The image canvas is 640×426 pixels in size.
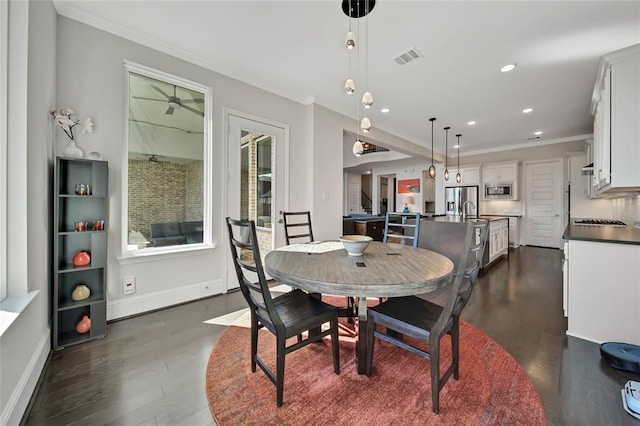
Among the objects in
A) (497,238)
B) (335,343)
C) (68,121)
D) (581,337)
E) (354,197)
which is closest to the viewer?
(335,343)

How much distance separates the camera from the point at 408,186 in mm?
9539

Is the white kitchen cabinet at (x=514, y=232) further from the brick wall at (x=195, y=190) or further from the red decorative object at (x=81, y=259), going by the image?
the red decorative object at (x=81, y=259)

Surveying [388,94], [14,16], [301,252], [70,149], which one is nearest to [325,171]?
[388,94]

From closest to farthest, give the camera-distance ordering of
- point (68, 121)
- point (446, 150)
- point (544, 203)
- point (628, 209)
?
point (68, 121) → point (628, 209) → point (544, 203) → point (446, 150)

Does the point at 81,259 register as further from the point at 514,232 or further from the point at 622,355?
the point at 514,232

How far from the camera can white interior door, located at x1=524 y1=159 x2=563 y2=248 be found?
6281 mm

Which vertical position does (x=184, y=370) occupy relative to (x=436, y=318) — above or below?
below

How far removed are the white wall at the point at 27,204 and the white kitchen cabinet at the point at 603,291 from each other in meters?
3.78

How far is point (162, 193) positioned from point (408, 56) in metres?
3.04

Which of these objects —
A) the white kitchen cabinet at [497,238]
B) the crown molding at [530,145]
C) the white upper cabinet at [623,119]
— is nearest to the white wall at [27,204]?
the white upper cabinet at [623,119]

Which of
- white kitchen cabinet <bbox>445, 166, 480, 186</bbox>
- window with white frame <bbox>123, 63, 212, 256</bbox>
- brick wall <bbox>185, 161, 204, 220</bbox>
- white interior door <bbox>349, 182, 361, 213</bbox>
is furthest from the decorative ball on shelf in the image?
white interior door <bbox>349, 182, 361, 213</bbox>

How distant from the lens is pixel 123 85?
249 cm

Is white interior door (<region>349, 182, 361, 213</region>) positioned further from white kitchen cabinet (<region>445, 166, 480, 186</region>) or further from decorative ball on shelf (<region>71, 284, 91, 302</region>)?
decorative ball on shelf (<region>71, 284, 91, 302</region>)

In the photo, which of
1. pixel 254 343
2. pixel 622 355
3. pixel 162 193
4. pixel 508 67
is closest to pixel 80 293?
pixel 162 193
